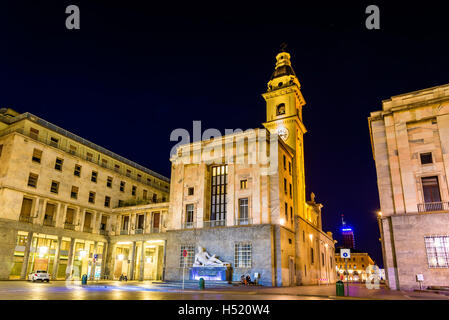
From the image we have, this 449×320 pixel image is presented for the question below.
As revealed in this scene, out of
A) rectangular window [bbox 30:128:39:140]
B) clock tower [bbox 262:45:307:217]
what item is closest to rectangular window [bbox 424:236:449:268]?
clock tower [bbox 262:45:307:217]

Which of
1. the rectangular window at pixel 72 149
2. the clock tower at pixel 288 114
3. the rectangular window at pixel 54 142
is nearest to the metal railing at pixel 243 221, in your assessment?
the clock tower at pixel 288 114

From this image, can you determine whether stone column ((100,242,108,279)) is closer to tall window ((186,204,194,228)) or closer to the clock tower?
tall window ((186,204,194,228))

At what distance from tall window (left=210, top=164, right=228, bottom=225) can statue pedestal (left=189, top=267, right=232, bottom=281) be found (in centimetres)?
564

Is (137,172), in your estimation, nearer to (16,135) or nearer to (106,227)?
(106,227)

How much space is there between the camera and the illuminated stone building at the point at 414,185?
84.3ft

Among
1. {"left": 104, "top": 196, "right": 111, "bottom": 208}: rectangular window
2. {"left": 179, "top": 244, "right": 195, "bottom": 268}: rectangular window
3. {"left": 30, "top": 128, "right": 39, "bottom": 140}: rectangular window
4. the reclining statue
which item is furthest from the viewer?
{"left": 104, "top": 196, "right": 111, "bottom": 208}: rectangular window

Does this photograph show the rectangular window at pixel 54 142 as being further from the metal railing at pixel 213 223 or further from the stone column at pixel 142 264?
the metal railing at pixel 213 223

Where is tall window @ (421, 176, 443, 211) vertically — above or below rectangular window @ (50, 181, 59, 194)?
below

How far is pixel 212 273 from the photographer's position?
3297cm

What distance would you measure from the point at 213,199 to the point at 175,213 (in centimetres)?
498

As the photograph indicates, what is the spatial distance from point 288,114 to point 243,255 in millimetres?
22883

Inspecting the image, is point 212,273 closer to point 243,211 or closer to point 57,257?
point 243,211

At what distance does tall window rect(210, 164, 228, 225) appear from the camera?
37469 millimetres
